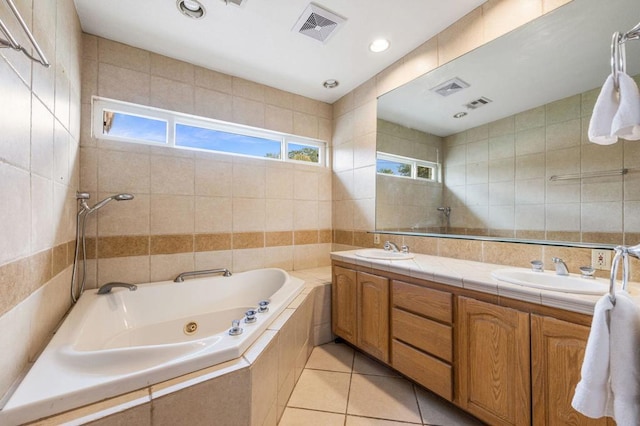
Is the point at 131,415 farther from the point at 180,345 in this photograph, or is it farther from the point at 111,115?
the point at 111,115

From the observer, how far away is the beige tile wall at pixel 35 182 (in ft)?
2.76

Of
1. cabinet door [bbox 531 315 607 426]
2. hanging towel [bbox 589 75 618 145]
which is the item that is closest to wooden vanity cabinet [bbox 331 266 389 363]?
cabinet door [bbox 531 315 607 426]

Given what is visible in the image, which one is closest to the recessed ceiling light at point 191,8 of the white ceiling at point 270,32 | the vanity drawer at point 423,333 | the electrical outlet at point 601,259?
the white ceiling at point 270,32

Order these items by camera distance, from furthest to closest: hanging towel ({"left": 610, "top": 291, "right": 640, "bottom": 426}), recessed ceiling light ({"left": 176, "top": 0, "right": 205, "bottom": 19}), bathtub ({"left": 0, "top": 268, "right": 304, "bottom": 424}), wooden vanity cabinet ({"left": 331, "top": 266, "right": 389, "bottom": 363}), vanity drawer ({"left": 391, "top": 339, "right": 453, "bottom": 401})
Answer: wooden vanity cabinet ({"left": 331, "top": 266, "right": 389, "bottom": 363}), recessed ceiling light ({"left": 176, "top": 0, "right": 205, "bottom": 19}), vanity drawer ({"left": 391, "top": 339, "right": 453, "bottom": 401}), bathtub ({"left": 0, "top": 268, "right": 304, "bottom": 424}), hanging towel ({"left": 610, "top": 291, "right": 640, "bottom": 426})

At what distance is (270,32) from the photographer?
6.24 feet

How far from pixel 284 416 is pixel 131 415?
0.90m

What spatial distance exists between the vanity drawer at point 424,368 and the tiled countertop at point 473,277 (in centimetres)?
45

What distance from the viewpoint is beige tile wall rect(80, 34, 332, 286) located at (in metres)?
1.91

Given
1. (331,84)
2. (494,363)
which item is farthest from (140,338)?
(331,84)

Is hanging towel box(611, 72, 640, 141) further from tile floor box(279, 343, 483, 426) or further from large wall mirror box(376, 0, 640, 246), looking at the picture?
tile floor box(279, 343, 483, 426)

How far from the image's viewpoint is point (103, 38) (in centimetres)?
192

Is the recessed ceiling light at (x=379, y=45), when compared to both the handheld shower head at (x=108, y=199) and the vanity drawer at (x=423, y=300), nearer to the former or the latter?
the vanity drawer at (x=423, y=300)

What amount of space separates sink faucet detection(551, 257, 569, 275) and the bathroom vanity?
0.30 metres

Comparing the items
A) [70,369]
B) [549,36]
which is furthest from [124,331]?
[549,36]
